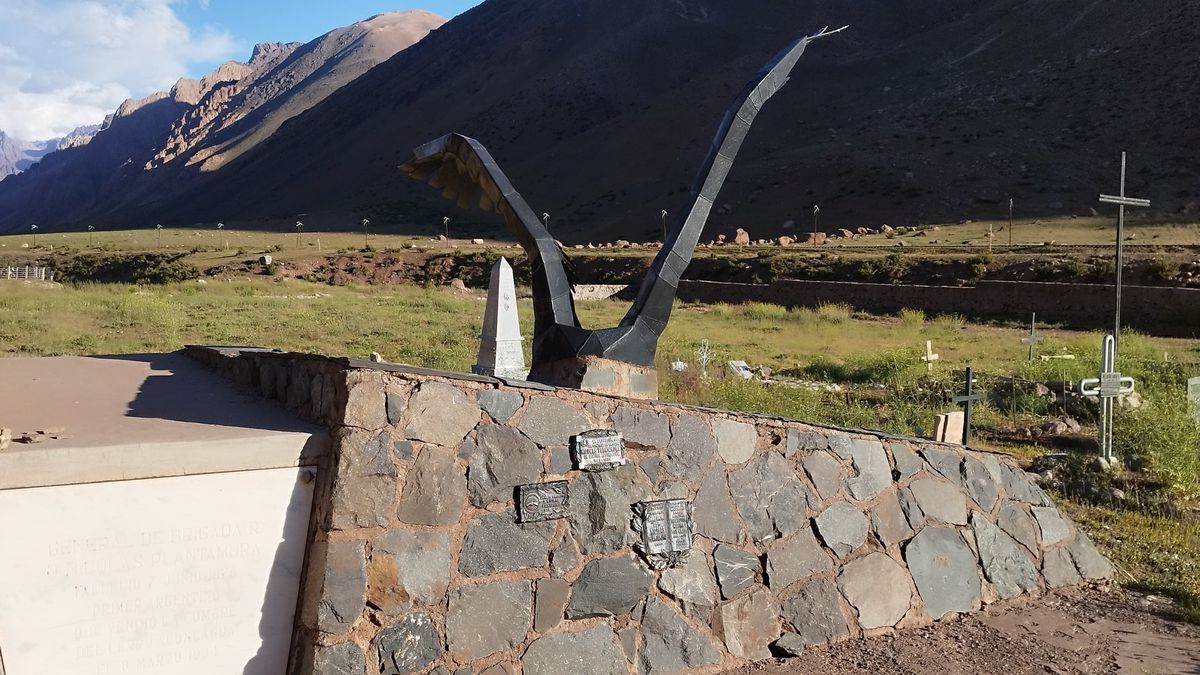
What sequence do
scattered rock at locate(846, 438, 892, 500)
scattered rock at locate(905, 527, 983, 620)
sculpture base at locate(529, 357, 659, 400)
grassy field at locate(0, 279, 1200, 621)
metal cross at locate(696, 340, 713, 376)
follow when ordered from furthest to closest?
metal cross at locate(696, 340, 713, 376) < grassy field at locate(0, 279, 1200, 621) < sculpture base at locate(529, 357, 659, 400) < scattered rock at locate(905, 527, 983, 620) < scattered rock at locate(846, 438, 892, 500)

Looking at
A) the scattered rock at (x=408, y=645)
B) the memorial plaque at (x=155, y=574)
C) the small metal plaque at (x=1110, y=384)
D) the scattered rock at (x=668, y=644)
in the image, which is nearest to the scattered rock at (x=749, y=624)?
the scattered rock at (x=668, y=644)

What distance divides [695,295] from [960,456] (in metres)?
27.3

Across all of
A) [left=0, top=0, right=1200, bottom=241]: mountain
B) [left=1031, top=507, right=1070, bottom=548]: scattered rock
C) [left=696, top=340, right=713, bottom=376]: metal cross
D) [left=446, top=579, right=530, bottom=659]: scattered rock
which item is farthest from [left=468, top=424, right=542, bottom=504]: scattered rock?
[left=0, top=0, right=1200, bottom=241]: mountain

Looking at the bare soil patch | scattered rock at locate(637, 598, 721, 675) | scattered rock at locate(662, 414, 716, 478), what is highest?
scattered rock at locate(662, 414, 716, 478)

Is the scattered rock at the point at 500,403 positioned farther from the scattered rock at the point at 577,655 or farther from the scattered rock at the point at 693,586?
the scattered rock at the point at 693,586

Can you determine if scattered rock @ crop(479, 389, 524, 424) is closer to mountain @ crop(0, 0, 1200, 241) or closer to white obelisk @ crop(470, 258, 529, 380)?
white obelisk @ crop(470, 258, 529, 380)

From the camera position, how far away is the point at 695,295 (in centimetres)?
3272

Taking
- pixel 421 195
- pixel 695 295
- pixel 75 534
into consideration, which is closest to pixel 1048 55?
pixel 695 295

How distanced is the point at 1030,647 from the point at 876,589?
0.80 meters

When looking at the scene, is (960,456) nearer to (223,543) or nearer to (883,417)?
(223,543)

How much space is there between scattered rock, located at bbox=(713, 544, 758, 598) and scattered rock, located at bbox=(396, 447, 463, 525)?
1.41m

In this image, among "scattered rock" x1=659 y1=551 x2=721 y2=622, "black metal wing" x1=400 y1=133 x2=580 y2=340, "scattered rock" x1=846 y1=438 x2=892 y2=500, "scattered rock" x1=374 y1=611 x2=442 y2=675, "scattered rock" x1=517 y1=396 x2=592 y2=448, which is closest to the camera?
"scattered rock" x1=374 y1=611 x2=442 y2=675

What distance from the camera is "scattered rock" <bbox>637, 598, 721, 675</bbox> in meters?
4.41

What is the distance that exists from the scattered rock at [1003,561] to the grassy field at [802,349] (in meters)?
0.83
